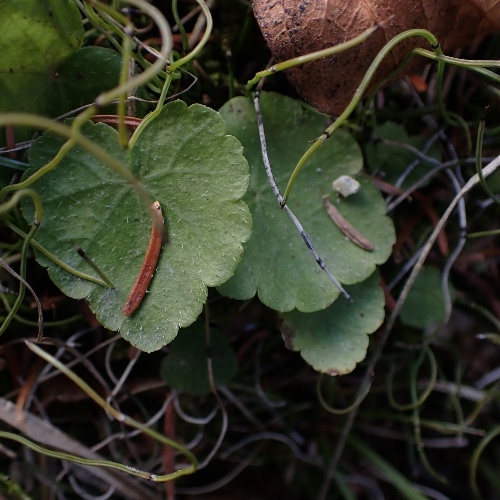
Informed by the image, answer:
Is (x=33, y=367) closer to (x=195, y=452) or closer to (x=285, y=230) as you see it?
(x=195, y=452)

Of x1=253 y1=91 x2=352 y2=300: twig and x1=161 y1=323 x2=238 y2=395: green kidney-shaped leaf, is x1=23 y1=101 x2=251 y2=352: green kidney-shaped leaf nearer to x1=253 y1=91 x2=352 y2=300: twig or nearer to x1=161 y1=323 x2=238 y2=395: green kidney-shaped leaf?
x1=253 y1=91 x2=352 y2=300: twig

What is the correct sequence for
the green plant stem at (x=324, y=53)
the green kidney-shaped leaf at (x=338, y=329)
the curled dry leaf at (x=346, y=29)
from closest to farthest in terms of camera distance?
the green plant stem at (x=324, y=53)
the curled dry leaf at (x=346, y=29)
the green kidney-shaped leaf at (x=338, y=329)

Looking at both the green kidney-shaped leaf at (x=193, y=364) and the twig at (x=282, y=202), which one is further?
the green kidney-shaped leaf at (x=193, y=364)

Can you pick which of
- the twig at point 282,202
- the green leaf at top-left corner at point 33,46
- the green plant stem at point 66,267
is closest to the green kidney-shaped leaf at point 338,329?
the twig at point 282,202

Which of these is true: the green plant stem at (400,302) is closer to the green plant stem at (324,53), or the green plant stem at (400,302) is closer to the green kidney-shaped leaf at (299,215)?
the green kidney-shaped leaf at (299,215)

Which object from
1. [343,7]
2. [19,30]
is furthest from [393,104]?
[19,30]
